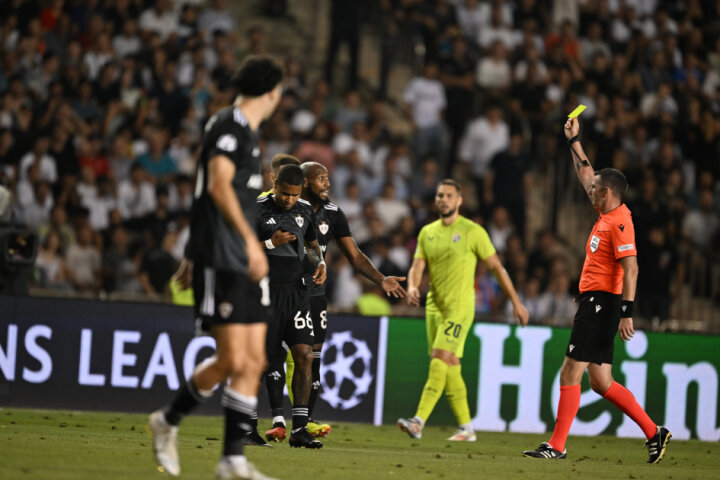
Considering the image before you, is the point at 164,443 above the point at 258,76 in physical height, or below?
below

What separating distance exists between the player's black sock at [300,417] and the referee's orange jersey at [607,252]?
8.71 feet

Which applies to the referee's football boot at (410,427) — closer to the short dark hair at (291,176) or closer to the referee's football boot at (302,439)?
the referee's football boot at (302,439)

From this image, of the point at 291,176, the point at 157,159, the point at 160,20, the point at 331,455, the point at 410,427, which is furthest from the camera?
the point at 160,20

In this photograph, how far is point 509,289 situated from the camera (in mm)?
11328

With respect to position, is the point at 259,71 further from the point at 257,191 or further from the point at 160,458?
the point at 160,458

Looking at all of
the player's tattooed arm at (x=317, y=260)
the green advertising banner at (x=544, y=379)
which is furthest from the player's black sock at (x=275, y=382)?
the green advertising banner at (x=544, y=379)

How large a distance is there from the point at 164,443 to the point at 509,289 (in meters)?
5.33

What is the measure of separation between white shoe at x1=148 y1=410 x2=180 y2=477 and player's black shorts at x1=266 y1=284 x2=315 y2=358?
109 inches

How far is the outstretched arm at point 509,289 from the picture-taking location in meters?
11.1

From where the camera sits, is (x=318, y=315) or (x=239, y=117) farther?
(x=318, y=315)

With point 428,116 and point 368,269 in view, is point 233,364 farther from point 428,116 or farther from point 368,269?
point 428,116

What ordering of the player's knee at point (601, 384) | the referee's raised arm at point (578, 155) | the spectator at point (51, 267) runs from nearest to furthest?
the player's knee at point (601, 384), the referee's raised arm at point (578, 155), the spectator at point (51, 267)

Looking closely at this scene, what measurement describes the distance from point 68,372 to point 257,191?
6.73m

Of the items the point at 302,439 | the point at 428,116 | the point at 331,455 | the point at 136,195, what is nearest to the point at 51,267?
the point at 136,195
